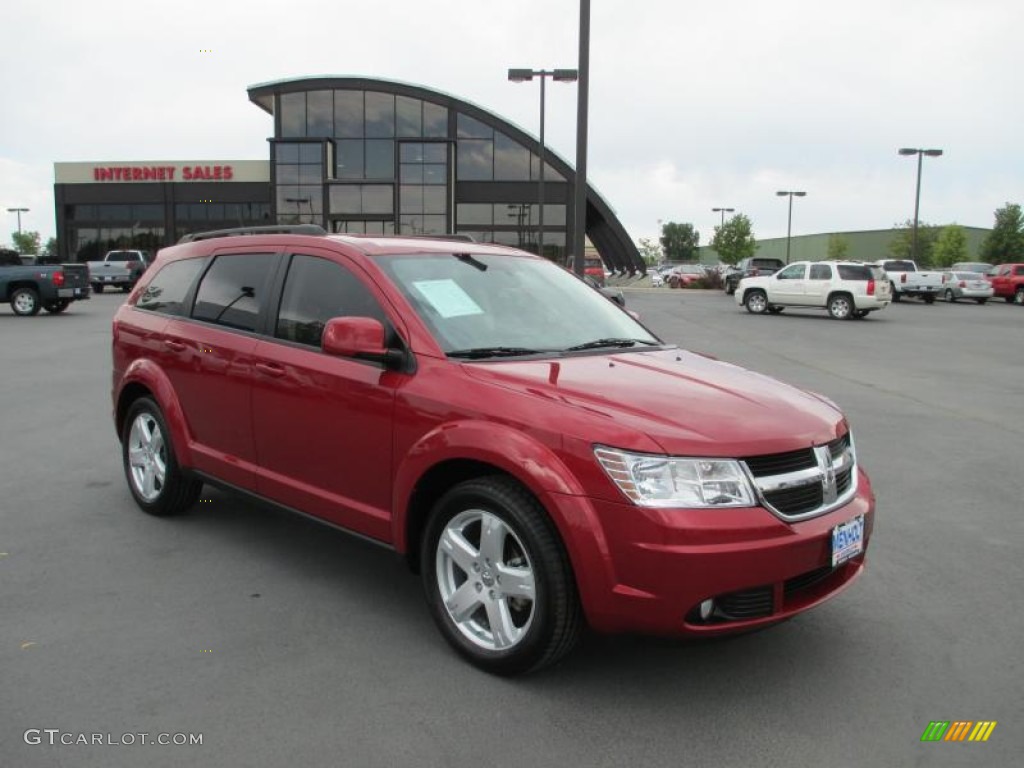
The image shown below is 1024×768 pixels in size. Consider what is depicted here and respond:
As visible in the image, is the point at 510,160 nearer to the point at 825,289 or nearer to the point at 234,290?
the point at 825,289

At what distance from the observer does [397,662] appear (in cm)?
345

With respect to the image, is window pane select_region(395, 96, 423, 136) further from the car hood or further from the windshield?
the car hood

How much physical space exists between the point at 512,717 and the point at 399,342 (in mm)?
1584

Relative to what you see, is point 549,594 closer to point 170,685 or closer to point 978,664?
point 170,685

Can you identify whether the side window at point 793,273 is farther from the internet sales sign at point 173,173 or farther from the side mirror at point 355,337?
the internet sales sign at point 173,173

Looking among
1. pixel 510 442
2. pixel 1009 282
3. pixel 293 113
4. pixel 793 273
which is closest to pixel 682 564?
pixel 510 442

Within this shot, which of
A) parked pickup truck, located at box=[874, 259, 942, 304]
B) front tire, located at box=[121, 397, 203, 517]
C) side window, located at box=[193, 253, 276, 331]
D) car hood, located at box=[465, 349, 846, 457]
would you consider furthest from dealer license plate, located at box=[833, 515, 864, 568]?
parked pickup truck, located at box=[874, 259, 942, 304]

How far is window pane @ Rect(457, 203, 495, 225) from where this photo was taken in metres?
55.5

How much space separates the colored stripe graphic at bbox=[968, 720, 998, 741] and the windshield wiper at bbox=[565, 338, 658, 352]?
2.12 m

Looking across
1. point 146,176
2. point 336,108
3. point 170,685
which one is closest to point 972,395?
point 170,685

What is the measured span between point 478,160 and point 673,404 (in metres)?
54.5

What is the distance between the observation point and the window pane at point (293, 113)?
178ft

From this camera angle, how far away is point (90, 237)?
57188mm

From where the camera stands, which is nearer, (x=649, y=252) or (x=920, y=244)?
(x=920, y=244)
